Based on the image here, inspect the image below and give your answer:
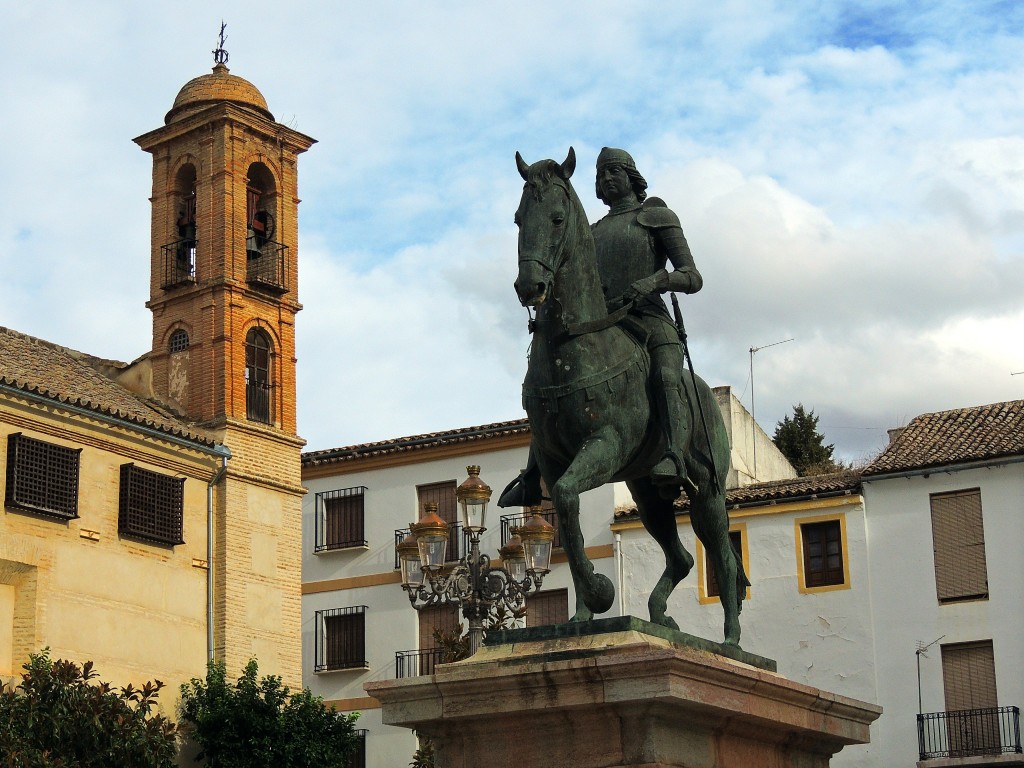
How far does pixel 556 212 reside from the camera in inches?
364

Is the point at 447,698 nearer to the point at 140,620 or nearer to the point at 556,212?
the point at 556,212

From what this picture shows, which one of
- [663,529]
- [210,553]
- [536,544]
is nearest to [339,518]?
[210,553]

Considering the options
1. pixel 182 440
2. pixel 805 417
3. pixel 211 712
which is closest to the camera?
pixel 211 712

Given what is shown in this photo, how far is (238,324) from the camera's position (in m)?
34.9

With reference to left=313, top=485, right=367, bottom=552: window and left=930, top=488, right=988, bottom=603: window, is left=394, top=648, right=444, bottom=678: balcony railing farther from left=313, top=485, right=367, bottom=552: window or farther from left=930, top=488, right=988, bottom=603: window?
left=930, top=488, right=988, bottom=603: window

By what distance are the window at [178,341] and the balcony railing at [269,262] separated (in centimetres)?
184

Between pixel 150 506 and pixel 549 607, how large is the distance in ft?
27.0

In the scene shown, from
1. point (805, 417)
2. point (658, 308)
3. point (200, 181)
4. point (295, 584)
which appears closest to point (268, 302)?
point (200, 181)

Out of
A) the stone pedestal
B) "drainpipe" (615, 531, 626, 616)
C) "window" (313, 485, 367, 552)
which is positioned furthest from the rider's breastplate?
"window" (313, 485, 367, 552)

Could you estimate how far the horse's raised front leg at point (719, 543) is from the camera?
10.1 m

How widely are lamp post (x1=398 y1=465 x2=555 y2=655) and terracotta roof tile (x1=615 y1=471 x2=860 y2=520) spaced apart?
1347cm

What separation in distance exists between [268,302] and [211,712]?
8.96m

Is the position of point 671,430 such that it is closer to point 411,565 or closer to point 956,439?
point 411,565

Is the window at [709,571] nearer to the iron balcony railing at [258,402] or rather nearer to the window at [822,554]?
the window at [822,554]
